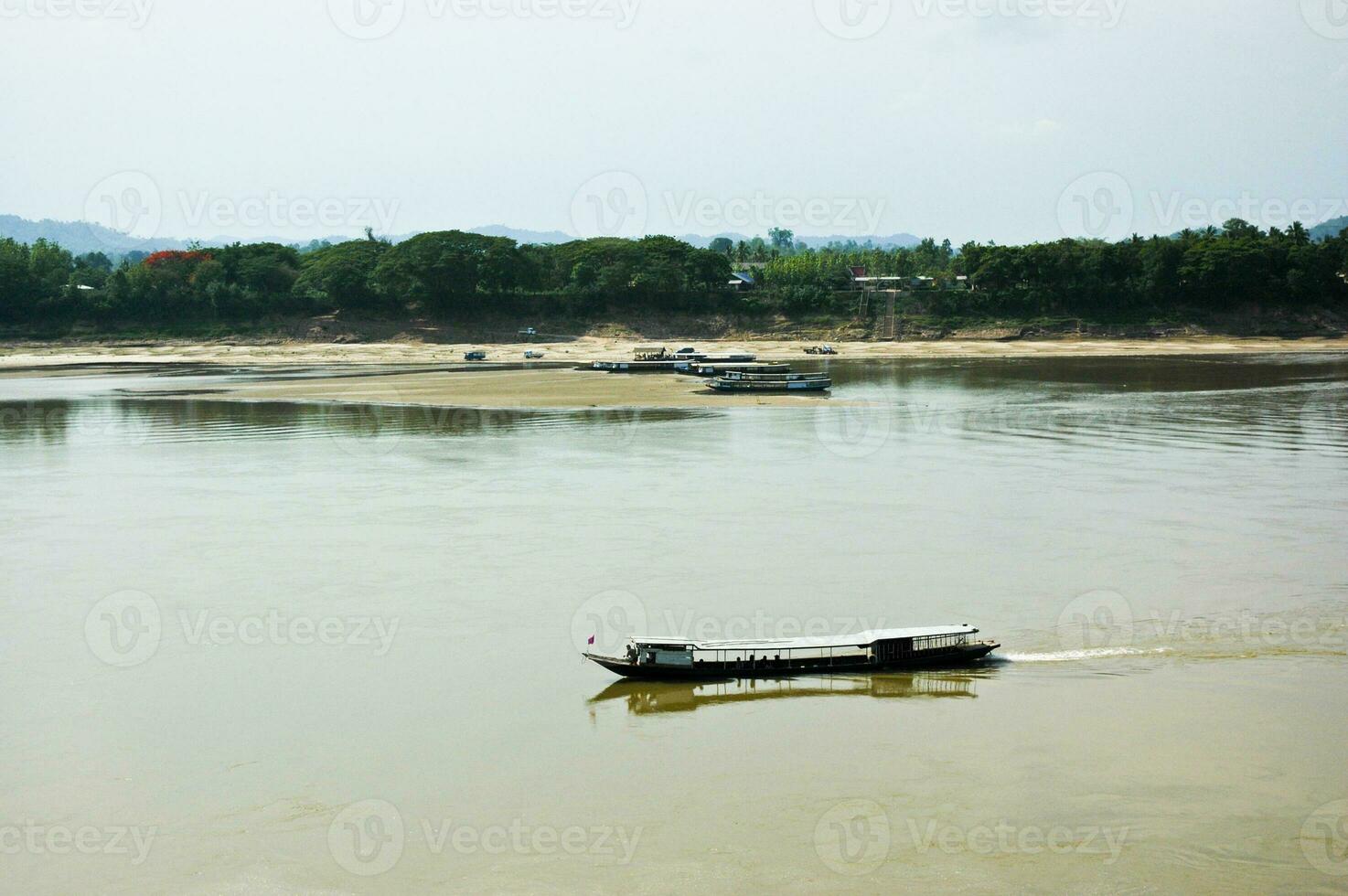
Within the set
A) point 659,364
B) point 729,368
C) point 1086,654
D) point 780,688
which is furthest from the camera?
point 659,364

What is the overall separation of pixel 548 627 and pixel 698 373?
57.2 meters

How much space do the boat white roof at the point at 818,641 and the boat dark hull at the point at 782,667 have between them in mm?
289

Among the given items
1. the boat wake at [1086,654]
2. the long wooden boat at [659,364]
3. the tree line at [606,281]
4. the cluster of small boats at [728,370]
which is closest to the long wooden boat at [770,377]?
the cluster of small boats at [728,370]

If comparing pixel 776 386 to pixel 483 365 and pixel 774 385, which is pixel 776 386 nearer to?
pixel 774 385

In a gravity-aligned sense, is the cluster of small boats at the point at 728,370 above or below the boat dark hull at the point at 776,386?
above

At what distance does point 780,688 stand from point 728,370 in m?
55.7

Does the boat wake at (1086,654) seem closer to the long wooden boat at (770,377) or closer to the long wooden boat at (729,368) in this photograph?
A: the long wooden boat at (770,377)

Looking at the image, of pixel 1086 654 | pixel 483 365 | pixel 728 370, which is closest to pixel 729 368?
pixel 728 370

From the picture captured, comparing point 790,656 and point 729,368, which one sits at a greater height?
point 729,368

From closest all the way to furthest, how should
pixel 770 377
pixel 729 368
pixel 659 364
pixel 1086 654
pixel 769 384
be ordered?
pixel 1086 654
pixel 769 384
pixel 770 377
pixel 729 368
pixel 659 364

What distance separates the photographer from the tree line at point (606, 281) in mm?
106750

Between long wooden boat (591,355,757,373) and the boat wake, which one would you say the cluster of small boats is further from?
the boat wake

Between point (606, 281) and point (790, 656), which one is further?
point (606, 281)

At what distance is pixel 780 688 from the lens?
68.8ft
